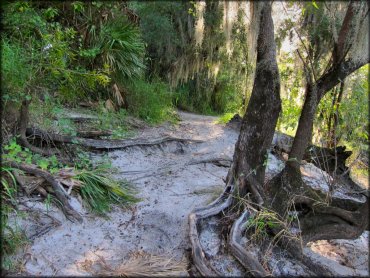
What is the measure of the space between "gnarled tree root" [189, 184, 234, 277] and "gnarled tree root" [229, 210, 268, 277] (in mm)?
334

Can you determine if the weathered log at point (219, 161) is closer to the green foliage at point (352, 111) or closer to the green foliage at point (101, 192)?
the green foliage at point (101, 192)

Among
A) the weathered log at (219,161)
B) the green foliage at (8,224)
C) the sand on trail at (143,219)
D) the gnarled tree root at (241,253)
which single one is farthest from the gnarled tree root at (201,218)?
the weathered log at (219,161)

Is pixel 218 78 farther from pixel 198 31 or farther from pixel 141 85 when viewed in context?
pixel 141 85

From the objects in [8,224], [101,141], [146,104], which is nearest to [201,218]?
[8,224]

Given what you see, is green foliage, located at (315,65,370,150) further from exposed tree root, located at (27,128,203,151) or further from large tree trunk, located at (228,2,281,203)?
exposed tree root, located at (27,128,203,151)

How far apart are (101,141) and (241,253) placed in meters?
3.22

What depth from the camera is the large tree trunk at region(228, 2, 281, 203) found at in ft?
14.4

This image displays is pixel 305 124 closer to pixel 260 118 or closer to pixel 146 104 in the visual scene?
pixel 260 118

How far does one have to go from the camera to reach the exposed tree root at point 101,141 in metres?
5.02

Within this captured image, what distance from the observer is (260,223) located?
13.2 ft

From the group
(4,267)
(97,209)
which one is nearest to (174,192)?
(97,209)

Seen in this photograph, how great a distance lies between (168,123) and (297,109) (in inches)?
127

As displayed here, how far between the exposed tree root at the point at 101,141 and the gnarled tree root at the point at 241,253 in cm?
274

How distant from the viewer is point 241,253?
3527 mm
